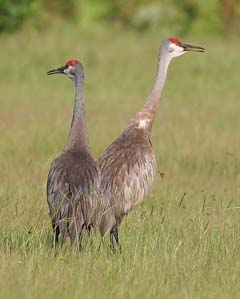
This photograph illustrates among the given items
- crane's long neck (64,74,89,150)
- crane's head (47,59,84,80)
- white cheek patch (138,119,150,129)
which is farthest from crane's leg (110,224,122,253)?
crane's head (47,59,84,80)

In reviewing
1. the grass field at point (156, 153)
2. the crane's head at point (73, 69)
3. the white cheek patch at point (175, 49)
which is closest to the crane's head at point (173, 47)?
the white cheek patch at point (175, 49)

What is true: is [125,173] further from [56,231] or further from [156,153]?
[156,153]

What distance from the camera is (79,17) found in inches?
1137

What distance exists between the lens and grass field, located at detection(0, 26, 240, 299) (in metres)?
6.05

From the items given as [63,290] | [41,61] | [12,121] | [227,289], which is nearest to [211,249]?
[227,289]

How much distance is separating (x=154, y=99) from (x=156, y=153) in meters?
3.25

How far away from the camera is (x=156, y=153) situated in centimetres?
1173

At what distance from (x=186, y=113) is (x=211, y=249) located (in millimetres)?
8471

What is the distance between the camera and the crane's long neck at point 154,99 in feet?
27.5

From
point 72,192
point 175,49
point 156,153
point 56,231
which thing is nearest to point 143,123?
point 175,49

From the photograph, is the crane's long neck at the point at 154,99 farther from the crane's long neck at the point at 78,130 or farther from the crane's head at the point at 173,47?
the crane's long neck at the point at 78,130

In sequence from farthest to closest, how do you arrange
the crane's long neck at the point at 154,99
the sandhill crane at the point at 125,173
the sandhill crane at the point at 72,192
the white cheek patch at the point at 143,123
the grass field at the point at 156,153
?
the crane's long neck at the point at 154,99, the white cheek patch at the point at 143,123, the sandhill crane at the point at 125,173, the sandhill crane at the point at 72,192, the grass field at the point at 156,153

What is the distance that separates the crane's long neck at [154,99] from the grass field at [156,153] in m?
0.72

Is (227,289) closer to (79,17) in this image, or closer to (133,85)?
(133,85)
